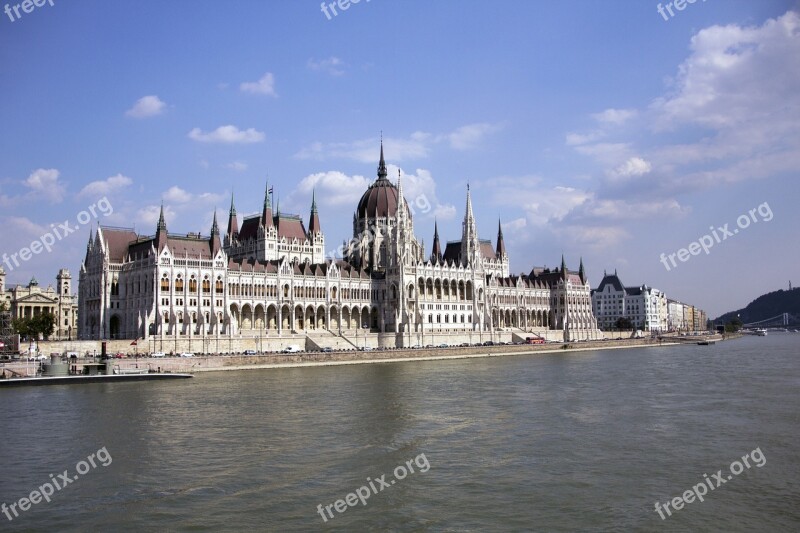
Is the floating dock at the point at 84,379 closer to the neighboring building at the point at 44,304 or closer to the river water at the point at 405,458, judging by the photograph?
the river water at the point at 405,458

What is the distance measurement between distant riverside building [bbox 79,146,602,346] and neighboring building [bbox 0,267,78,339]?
2944 cm

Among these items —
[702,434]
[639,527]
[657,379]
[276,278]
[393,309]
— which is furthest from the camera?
[393,309]

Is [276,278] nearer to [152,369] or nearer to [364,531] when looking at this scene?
[152,369]

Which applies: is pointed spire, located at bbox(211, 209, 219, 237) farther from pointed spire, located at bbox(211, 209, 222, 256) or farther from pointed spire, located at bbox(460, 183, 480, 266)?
Answer: pointed spire, located at bbox(460, 183, 480, 266)

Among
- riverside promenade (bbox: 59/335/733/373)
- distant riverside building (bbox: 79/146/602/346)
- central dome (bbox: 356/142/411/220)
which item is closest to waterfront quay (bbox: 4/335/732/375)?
riverside promenade (bbox: 59/335/733/373)

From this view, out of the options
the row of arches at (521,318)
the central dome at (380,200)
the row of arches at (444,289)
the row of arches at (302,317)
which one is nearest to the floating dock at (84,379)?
the row of arches at (302,317)

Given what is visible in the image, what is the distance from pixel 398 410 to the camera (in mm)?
42781

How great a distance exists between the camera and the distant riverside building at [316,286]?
90.6m

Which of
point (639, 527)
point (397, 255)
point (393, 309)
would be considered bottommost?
point (639, 527)

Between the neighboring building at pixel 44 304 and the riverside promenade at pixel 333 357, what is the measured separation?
50.9 m

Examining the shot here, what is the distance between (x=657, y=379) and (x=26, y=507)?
49.8 metres

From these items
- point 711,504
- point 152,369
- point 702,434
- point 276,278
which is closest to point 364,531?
point 711,504

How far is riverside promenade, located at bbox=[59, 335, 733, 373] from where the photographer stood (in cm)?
7300

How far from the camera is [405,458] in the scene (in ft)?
A: 96.9
